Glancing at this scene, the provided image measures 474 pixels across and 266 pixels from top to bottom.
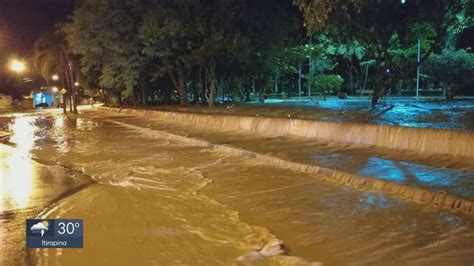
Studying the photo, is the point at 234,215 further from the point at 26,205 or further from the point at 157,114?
the point at 157,114

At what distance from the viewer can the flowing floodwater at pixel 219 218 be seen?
7031 mm

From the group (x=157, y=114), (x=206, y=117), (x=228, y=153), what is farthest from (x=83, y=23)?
(x=228, y=153)

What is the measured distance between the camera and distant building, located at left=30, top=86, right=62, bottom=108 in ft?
256

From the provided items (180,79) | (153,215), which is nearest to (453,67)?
(180,79)

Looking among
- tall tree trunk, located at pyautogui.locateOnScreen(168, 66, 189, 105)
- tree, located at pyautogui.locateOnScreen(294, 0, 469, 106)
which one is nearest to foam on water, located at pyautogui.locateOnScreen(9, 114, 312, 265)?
tree, located at pyautogui.locateOnScreen(294, 0, 469, 106)

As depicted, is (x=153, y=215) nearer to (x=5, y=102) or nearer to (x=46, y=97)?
(x=5, y=102)

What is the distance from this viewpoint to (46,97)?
267 ft

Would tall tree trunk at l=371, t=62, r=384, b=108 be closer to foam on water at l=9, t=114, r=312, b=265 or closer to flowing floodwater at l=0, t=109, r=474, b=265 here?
foam on water at l=9, t=114, r=312, b=265
